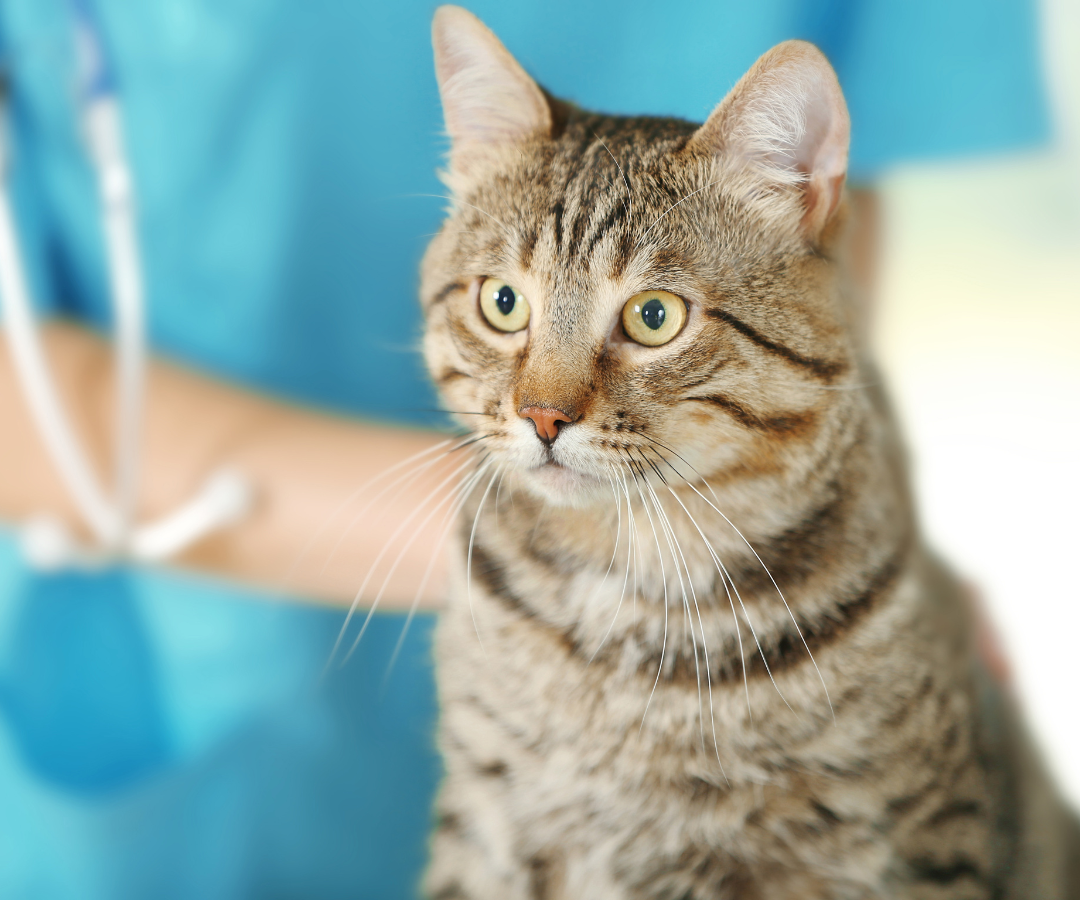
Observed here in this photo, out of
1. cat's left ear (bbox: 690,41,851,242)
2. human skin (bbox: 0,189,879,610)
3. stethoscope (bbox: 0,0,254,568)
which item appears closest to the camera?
cat's left ear (bbox: 690,41,851,242)

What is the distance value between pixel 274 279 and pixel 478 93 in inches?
11.4

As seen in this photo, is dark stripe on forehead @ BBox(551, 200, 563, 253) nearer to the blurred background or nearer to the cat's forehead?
the cat's forehead

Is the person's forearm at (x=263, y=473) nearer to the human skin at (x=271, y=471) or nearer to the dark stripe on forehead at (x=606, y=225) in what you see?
the human skin at (x=271, y=471)

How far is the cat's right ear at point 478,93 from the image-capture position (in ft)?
0.96

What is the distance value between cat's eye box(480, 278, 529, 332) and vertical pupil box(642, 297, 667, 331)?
2.1 inches

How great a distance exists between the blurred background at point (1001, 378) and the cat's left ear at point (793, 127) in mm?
66

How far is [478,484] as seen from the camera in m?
0.42

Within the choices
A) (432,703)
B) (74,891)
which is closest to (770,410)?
(432,703)

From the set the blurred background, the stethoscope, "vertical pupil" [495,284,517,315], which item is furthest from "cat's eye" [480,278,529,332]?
the stethoscope

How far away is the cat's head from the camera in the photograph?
32cm

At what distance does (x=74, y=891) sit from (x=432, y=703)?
1.28ft

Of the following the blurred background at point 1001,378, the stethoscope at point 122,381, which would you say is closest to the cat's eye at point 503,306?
the blurred background at point 1001,378

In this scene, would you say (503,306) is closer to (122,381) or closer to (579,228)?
(579,228)

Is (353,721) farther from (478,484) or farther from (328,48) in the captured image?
(328,48)
